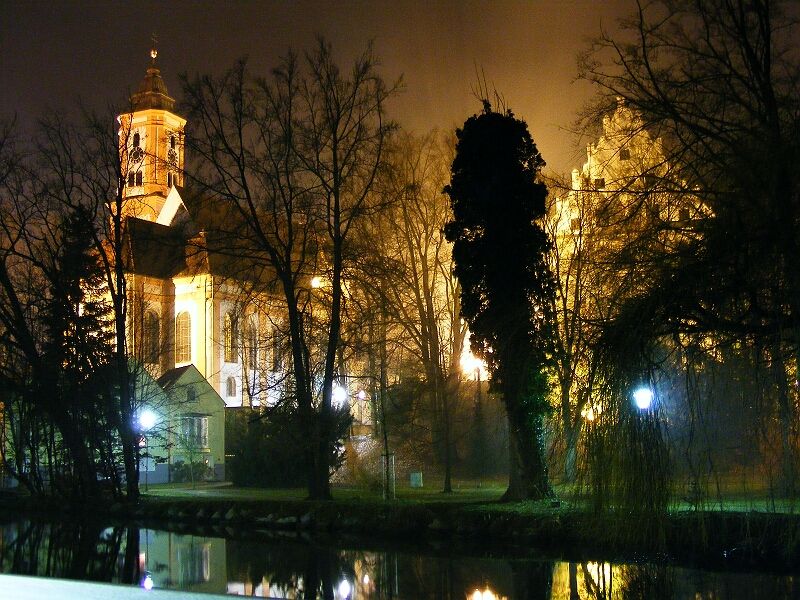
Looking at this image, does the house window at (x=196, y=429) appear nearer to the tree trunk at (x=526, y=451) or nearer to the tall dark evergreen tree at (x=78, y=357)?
the tall dark evergreen tree at (x=78, y=357)

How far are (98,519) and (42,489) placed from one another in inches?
240

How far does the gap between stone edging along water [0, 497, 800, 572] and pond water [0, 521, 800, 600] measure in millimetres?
453

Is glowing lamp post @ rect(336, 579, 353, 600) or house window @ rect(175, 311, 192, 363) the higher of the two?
house window @ rect(175, 311, 192, 363)

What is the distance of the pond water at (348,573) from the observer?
44.3 ft

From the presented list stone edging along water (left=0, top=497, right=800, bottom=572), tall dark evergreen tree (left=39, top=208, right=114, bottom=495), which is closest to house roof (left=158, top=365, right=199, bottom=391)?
tall dark evergreen tree (left=39, top=208, right=114, bottom=495)

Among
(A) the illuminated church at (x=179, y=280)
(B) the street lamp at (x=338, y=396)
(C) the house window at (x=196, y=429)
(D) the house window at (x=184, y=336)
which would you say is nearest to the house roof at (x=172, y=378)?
(A) the illuminated church at (x=179, y=280)

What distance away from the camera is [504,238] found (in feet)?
75.6

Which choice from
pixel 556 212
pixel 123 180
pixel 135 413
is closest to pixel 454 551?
pixel 556 212

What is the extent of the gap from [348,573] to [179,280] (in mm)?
52575

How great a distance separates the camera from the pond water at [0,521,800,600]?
44.3ft

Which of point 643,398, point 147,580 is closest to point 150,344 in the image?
point 147,580

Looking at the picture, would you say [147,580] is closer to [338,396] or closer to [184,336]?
[338,396]

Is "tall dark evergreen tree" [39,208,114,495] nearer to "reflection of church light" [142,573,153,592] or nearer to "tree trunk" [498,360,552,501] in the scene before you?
"tree trunk" [498,360,552,501]

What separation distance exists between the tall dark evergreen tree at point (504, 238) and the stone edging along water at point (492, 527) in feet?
6.90
